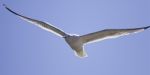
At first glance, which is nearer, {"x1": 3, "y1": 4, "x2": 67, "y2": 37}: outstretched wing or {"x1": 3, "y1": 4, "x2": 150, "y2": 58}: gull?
{"x1": 3, "y1": 4, "x2": 150, "y2": 58}: gull

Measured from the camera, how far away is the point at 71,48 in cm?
2328

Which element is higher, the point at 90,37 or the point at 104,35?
the point at 104,35

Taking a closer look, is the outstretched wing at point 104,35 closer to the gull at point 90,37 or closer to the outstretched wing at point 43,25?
the gull at point 90,37

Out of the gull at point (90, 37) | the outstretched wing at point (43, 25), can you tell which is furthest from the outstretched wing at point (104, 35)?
the outstretched wing at point (43, 25)

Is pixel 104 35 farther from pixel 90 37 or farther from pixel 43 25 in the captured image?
pixel 43 25

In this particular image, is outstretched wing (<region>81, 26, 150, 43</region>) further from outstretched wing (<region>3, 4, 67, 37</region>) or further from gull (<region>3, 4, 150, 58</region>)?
outstretched wing (<region>3, 4, 67, 37</region>)

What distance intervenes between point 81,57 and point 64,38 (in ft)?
3.24

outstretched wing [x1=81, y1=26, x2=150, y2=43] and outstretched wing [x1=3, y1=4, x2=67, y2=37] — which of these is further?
outstretched wing [x1=3, y1=4, x2=67, y2=37]

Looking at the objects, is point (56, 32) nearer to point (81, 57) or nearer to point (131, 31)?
point (81, 57)

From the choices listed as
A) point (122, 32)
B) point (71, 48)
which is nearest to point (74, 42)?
point (71, 48)

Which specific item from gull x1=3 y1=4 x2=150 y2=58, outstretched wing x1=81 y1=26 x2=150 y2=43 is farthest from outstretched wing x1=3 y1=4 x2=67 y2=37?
outstretched wing x1=81 y1=26 x2=150 y2=43

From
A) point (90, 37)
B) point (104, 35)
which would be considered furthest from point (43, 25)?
point (104, 35)

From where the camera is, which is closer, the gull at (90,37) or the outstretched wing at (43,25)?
the gull at (90,37)

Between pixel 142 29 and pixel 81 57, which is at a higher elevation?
pixel 142 29
